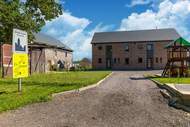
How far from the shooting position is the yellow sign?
15445 millimetres

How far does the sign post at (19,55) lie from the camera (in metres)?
15.5

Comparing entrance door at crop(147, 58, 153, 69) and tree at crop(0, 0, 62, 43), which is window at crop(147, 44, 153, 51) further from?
tree at crop(0, 0, 62, 43)

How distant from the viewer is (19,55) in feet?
51.9

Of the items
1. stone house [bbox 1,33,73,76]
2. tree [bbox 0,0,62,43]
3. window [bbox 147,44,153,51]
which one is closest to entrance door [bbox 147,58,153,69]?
window [bbox 147,44,153,51]

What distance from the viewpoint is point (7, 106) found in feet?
35.9

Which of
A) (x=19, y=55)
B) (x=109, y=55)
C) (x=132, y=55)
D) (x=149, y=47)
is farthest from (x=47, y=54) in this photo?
(x=19, y=55)

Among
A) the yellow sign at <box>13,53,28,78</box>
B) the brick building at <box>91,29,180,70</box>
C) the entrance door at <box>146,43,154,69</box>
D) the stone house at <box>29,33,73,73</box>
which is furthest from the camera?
the entrance door at <box>146,43,154,69</box>

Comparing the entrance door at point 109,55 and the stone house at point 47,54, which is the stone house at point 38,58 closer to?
the stone house at point 47,54

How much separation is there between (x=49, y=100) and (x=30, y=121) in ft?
12.6

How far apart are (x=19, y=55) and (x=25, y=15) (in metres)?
10.2

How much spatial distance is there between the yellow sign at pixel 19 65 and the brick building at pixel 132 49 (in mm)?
56890

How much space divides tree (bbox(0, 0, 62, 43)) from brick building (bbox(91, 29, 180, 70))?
47.7 m

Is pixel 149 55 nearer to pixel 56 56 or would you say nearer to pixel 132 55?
pixel 132 55

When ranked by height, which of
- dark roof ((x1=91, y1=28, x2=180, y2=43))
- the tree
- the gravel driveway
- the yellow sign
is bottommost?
the gravel driveway
